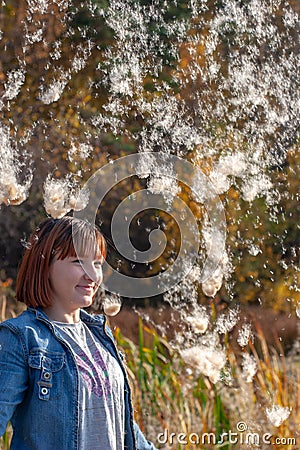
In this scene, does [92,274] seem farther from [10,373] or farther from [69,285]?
[10,373]

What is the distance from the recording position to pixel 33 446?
1.53 meters

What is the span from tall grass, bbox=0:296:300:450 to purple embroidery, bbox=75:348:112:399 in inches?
47.1

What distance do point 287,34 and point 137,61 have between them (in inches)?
33.8

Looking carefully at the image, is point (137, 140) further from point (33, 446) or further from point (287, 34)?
point (33, 446)

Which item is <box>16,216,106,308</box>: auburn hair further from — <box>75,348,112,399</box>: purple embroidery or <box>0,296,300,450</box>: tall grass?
<box>0,296,300,450</box>: tall grass

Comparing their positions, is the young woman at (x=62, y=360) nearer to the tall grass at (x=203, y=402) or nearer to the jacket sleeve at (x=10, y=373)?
the jacket sleeve at (x=10, y=373)

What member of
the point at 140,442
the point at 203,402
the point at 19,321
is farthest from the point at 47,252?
the point at 203,402

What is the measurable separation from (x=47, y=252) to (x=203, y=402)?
137 cm

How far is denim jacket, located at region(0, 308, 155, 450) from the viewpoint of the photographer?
1.51 m

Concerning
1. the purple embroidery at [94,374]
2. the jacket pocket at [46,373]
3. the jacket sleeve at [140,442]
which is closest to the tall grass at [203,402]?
the jacket sleeve at [140,442]

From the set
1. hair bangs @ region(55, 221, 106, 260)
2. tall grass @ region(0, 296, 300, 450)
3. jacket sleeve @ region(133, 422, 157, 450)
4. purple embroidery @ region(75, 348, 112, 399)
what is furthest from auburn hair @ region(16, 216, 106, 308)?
tall grass @ region(0, 296, 300, 450)

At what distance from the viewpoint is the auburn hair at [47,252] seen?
1667mm

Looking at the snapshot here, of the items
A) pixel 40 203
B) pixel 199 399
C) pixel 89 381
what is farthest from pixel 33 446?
pixel 40 203

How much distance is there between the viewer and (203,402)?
2.86m
